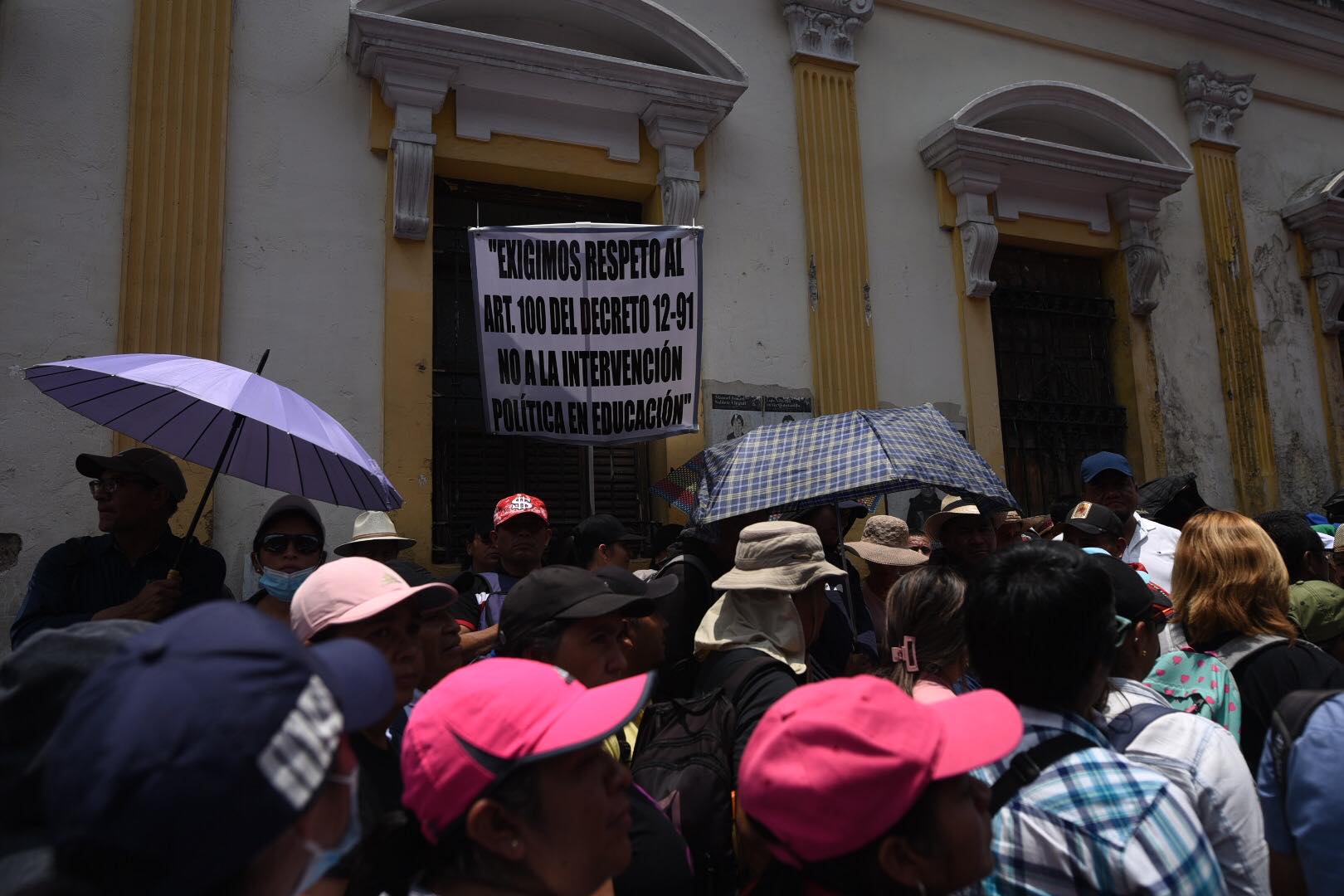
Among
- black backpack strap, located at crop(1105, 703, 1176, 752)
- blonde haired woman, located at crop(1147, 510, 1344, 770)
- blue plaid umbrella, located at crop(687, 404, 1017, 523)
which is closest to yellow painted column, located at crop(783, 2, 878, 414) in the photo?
blue plaid umbrella, located at crop(687, 404, 1017, 523)

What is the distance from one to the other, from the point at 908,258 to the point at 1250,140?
13.8 ft

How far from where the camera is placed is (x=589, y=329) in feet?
16.1

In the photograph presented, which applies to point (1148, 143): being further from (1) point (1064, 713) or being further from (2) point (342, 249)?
Result: (1) point (1064, 713)

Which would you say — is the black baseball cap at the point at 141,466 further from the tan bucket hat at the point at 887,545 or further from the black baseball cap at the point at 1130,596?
the black baseball cap at the point at 1130,596

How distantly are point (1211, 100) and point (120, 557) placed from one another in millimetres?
9127

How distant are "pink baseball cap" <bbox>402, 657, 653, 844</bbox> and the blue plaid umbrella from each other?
2.26m

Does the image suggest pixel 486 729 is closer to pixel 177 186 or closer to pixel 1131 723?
pixel 1131 723

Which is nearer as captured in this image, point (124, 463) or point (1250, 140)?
point (124, 463)

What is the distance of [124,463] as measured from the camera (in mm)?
3668

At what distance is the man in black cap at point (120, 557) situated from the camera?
138 inches

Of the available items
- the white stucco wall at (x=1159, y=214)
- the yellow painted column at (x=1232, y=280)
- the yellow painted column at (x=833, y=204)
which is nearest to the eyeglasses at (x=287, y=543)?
the yellow painted column at (x=833, y=204)

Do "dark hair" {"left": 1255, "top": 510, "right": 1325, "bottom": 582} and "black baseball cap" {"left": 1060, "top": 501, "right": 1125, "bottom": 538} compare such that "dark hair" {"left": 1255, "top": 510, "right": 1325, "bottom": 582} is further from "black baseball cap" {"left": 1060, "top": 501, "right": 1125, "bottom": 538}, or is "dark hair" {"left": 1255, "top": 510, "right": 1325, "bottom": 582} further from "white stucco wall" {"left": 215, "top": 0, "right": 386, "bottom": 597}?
"white stucco wall" {"left": 215, "top": 0, "right": 386, "bottom": 597}

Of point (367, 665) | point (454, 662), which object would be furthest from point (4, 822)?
point (454, 662)

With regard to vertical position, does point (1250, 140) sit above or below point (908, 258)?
above
